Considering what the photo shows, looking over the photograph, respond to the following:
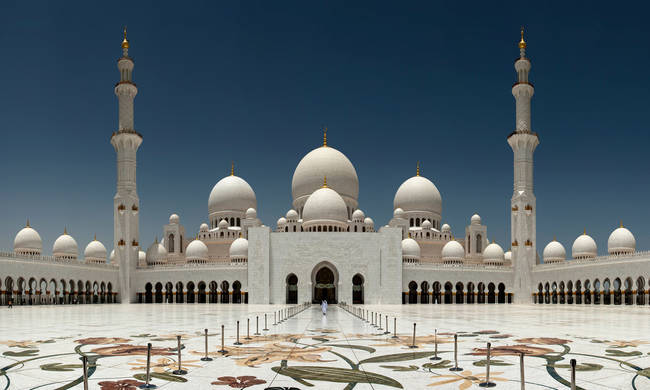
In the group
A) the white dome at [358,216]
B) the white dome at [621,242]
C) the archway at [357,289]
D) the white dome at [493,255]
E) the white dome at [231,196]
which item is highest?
the white dome at [231,196]

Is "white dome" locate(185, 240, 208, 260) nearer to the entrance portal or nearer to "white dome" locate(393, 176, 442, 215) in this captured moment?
the entrance portal

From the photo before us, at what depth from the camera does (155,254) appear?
48188 mm

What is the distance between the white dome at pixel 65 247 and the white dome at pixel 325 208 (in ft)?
63.5

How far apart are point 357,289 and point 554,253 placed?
637 inches

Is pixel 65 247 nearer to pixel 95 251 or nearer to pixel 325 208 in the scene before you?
pixel 95 251

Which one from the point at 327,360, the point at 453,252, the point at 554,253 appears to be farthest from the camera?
the point at 453,252

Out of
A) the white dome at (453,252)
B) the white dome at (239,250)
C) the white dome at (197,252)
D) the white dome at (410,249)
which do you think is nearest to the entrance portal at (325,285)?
the white dome at (239,250)

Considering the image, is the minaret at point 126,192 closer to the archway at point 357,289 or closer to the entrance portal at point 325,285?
the entrance portal at point 325,285

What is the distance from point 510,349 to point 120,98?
40.5 metres

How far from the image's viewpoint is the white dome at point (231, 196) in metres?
53.1

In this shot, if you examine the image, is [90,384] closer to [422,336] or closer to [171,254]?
[422,336]

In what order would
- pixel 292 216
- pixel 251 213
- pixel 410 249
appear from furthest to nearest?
pixel 251 213
pixel 292 216
pixel 410 249

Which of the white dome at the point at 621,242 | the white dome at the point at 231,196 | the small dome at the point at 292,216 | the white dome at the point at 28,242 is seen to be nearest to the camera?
the white dome at the point at 621,242

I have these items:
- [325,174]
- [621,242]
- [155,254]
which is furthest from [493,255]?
[155,254]
